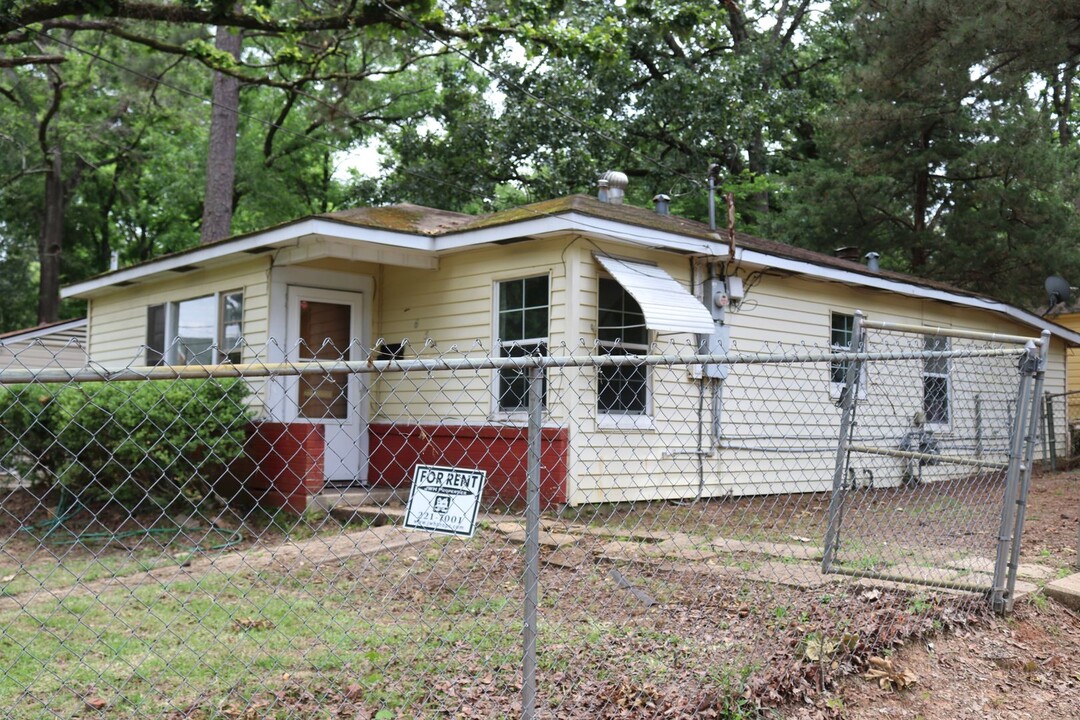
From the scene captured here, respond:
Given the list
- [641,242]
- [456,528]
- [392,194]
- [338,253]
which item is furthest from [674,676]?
[392,194]

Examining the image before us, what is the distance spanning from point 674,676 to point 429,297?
24.5ft

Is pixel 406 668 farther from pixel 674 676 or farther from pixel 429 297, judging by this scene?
pixel 429 297

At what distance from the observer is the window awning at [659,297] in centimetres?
914

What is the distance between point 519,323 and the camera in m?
10.1

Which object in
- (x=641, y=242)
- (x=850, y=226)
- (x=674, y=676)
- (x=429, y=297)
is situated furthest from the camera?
(x=850, y=226)

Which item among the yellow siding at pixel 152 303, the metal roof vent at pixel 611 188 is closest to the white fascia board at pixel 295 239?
the yellow siding at pixel 152 303

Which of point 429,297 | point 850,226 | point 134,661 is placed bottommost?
point 134,661

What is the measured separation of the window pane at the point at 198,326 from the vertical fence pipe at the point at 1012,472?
9297 millimetres

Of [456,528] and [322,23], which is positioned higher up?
[322,23]

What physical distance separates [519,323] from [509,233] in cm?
105

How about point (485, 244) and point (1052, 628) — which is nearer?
point (1052, 628)

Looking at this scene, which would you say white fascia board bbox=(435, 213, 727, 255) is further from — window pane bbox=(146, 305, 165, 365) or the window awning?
window pane bbox=(146, 305, 165, 365)

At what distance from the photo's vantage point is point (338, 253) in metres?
9.98

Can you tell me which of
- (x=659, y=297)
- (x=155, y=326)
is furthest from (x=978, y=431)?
(x=155, y=326)
